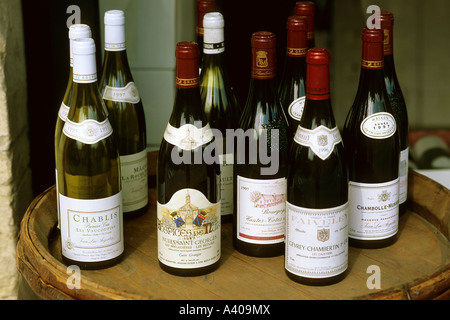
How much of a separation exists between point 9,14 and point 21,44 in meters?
0.12

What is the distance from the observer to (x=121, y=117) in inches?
54.4

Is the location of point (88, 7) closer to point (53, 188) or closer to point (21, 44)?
point (21, 44)

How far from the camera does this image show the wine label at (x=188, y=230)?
1.06 m

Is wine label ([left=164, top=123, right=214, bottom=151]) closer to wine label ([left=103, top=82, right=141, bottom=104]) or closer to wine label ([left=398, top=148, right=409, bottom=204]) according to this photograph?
wine label ([left=103, top=82, right=141, bottom=104])

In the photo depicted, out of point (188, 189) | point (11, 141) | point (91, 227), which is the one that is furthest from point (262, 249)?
point (11, 141)

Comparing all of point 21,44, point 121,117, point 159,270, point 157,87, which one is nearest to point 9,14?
point 21,44

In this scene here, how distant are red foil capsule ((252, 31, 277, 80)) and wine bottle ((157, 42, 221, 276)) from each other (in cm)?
10

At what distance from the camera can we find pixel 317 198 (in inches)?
42.4

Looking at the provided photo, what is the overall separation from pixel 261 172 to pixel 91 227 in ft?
0.98

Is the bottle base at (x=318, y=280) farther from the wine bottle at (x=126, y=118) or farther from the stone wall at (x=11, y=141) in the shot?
the stone wall at (x=11, y=141)

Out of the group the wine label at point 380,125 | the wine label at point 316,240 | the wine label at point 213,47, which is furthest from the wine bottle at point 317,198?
the wine label at point 213,47

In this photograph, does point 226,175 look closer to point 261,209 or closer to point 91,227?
point 261,209

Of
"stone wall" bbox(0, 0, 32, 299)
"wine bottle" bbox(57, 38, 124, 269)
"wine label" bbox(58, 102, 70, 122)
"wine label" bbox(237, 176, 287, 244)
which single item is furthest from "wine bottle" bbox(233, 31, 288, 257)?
"stone wall" bbox(0, 0, 32, 299)

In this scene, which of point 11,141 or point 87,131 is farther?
point 11,141
